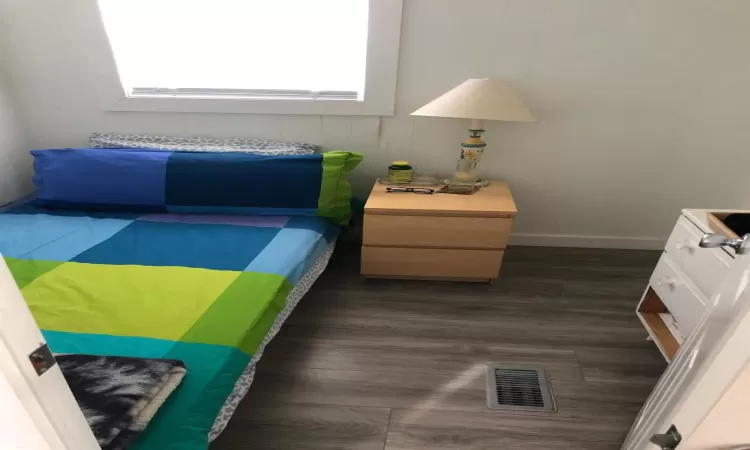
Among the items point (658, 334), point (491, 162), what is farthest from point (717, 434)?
point (491, 162)

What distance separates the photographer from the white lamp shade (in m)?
1.80

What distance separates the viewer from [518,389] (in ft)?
4.89

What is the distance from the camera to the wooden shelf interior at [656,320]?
150 cm

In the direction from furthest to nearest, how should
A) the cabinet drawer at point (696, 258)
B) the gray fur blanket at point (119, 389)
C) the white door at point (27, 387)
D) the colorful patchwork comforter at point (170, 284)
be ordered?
1. the cabinet drawer at point (696, 258)
2. the colorful patchwork comforter at point (170, 284)
3. the gray fur blanket at point (119, 389)
4. the white door at point (27, 387)

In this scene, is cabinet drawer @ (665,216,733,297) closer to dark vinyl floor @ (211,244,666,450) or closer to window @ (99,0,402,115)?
dark vinyl floor @ (211,244,666,450)

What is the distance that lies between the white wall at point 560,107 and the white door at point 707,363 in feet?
4.49

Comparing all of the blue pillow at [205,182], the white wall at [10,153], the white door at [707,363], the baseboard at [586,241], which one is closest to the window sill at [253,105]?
the blue pillow at [205,182]

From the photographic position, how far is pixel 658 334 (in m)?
1.56

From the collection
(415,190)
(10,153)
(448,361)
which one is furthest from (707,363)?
(10,153)

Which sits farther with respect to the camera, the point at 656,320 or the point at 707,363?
the point at 656,320

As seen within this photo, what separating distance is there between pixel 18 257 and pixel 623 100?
9.09ft

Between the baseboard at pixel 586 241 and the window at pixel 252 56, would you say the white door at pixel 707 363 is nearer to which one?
the baseboard at pixel 586 241

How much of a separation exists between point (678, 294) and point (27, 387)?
1.76 metres

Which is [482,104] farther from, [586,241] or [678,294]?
[586,241]
